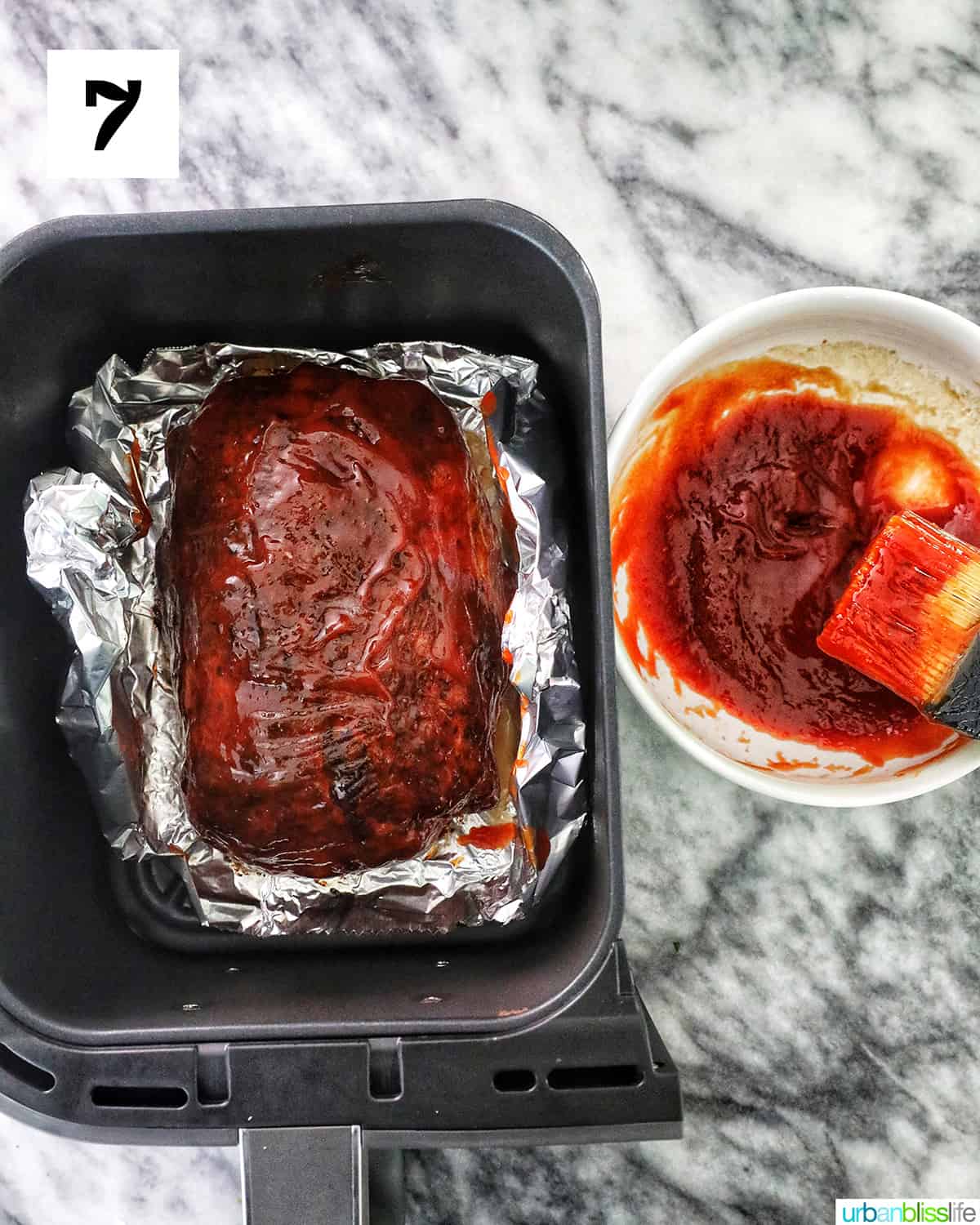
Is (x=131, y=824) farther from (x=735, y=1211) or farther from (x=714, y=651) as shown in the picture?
(x=735, y=1211)

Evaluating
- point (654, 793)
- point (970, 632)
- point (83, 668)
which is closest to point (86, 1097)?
point (83, 668)

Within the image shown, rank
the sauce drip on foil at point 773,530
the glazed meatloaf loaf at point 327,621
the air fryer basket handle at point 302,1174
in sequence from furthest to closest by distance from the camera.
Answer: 1. the sauce drip on foil at point 773,530
2. the glazed meatloaf loaf at point 327,621
3. the air fryer basket handle at point 302,1174

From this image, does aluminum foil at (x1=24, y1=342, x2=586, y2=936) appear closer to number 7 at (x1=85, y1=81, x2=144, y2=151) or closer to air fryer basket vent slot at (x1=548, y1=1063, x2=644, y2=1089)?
air fryer basket vent slot at (x1=548, y1=1063, x2=644, y2=1089)

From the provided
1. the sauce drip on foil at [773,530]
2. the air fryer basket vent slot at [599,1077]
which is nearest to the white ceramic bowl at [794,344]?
the sauce drip on foil at [773,530]

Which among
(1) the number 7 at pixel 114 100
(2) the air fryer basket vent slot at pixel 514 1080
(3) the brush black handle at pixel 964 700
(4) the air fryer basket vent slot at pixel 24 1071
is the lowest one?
(2) the air fryer basket vent slot at pixel 514 1080

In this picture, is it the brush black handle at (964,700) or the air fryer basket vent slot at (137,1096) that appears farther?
the brush black handle at (964,700)

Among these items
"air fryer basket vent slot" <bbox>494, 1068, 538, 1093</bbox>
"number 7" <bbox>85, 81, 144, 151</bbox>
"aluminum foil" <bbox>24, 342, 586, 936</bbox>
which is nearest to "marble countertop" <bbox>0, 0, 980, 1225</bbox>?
"number 7" <bbox>85, 81, 144, 151</bbox>

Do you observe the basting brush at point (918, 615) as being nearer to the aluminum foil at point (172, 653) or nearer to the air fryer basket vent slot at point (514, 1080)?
the aluminum foil at point (172, 653)

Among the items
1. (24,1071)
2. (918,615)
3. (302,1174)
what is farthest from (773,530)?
(24,1071)
